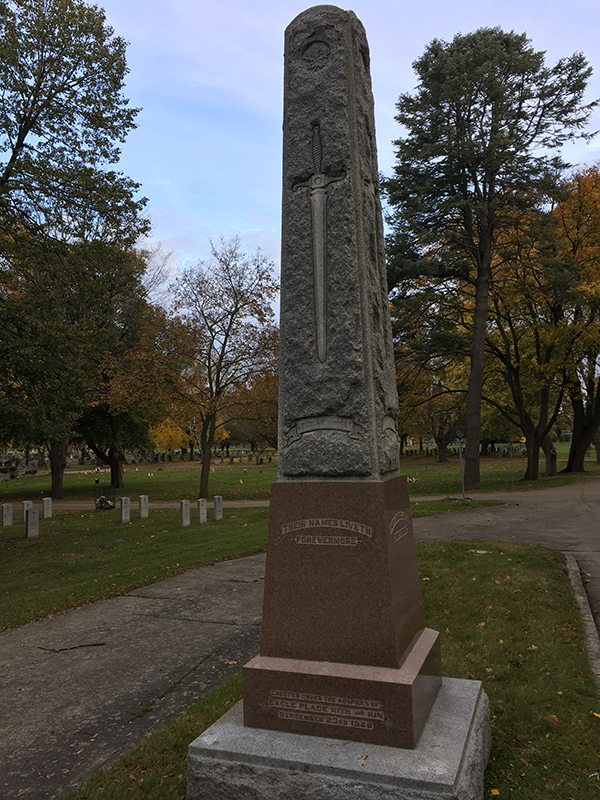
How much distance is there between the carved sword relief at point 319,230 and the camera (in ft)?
12.3

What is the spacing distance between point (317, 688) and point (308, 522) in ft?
3.07

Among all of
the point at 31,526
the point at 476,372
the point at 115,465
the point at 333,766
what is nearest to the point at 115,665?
the point at 333,766

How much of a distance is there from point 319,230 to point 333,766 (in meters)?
3.14

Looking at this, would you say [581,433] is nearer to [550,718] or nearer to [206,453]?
[206,453]

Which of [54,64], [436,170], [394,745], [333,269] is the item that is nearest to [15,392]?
[54,64]

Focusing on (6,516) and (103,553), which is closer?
(103,553)

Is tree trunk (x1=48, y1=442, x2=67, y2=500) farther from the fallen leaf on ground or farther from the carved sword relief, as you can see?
the fallen leaf on ground

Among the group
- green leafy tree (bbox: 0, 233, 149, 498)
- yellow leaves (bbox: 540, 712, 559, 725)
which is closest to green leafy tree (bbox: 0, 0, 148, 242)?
green leafy tree (bbox: 0, 233, 149, 498)

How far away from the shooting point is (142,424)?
94.3ft

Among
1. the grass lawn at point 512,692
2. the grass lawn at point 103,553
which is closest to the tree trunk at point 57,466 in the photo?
the grass lawn at point 103,553

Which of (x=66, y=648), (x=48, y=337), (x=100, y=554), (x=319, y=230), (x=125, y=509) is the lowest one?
(x=100, y=554)

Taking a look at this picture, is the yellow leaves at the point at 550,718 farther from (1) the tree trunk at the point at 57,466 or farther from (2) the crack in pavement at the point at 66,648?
(1) the tree trunk at the point at 57,466

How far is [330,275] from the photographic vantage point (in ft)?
12.3

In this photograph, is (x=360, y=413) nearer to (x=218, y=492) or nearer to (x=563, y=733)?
(x=563, y=733)
